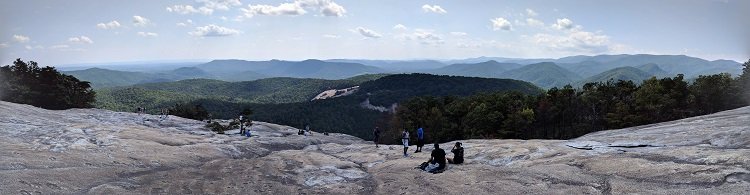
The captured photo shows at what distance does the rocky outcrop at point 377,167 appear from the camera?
19484mm

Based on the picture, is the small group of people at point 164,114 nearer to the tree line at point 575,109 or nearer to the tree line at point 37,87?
the tree line at point 37,87

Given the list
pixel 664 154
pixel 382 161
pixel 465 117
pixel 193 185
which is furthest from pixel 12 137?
pixel 465 117

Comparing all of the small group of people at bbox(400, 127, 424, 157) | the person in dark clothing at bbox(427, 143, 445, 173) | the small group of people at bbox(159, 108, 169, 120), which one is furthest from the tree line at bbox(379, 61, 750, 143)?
the person in dark clothing at bbox(427, 143, 445, 173)

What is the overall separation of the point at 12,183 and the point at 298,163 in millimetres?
16014

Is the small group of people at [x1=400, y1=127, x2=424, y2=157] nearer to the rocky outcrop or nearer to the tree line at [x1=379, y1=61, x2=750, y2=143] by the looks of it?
the rocky outcrop

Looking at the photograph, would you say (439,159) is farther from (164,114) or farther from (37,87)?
(37,87)

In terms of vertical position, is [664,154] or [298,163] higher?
[664,154]

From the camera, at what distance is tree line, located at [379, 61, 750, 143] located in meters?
67.8

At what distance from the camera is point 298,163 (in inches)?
1193

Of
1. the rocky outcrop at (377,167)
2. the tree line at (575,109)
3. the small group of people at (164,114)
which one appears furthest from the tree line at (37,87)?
the tree line at (575,109)

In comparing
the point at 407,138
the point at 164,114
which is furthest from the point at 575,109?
the point at 164,114

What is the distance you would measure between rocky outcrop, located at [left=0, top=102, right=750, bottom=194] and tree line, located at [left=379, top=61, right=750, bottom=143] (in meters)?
38.3

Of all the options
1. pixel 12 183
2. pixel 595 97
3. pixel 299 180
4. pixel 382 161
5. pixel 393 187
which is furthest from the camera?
pixel 595 97

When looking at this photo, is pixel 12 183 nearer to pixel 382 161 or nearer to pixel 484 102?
pixel 382 161
